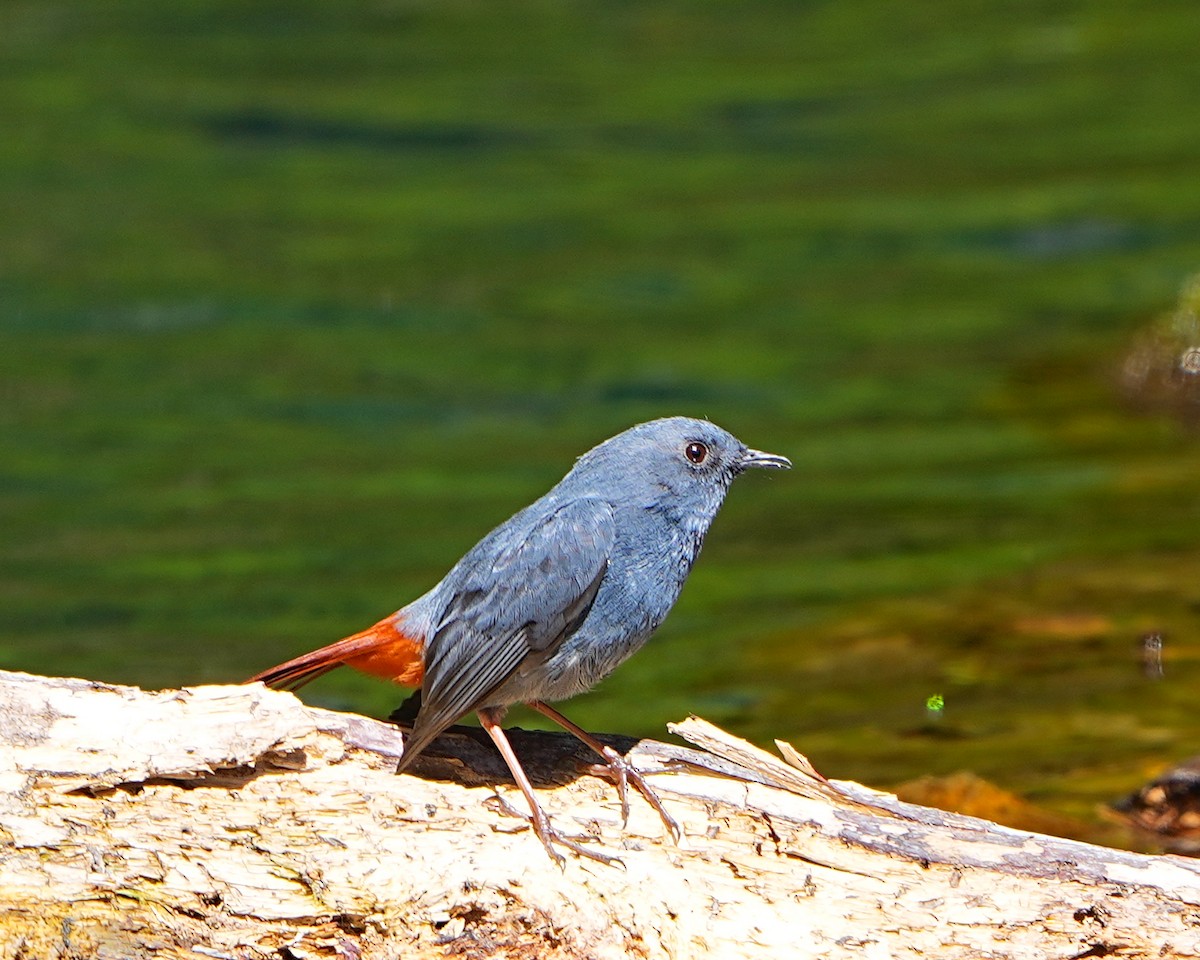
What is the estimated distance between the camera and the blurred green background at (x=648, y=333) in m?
7.79

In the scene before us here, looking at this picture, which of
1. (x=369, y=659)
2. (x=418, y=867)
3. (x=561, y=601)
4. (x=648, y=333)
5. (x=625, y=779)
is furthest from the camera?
(x=648, y=333)

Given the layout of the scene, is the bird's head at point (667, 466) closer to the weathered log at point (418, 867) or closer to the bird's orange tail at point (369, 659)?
the bird's orange tail at point (369, 659)

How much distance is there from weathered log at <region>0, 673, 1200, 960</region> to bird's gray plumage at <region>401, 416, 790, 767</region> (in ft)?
1.01

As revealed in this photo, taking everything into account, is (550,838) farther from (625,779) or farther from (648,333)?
(648,333)

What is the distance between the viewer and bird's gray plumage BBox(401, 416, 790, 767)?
444cm

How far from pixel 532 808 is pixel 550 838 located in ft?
0.33

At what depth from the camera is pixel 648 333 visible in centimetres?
1243

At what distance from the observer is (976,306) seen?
42.6ft

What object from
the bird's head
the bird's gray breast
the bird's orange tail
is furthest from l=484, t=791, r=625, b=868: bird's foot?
the bird's head

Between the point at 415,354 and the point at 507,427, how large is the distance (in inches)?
57.5

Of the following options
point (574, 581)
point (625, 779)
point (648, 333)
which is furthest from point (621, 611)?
point (648, 333)

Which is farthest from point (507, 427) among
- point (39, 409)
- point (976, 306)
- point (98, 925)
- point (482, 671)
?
point (98, 925)

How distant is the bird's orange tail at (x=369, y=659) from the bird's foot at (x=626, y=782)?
1.87ft

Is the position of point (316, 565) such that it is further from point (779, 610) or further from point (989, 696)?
point (989, 696)
